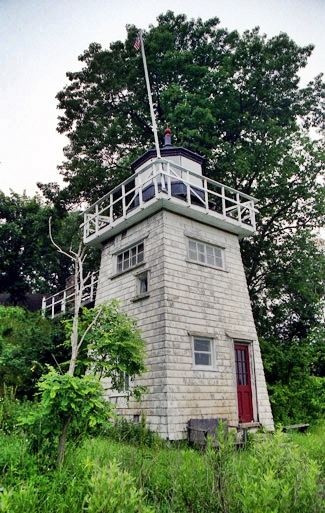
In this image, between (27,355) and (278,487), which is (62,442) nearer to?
(278,487)

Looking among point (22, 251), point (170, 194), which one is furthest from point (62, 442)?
point (22, 251)

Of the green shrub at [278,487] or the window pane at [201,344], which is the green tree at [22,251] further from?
the green shrub at [278,487]

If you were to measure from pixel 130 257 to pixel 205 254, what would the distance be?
92.9 inches

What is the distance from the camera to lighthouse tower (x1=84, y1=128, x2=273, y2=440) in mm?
9695

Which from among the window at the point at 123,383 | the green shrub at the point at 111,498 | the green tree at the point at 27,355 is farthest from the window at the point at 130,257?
the green shrub at the point at 111,498

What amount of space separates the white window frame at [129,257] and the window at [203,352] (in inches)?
110

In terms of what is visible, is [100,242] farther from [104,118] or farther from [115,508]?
[115,508]

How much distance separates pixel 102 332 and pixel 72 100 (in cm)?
1528

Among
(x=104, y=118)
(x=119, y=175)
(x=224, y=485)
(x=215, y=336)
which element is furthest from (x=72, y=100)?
(x=224, y=485)

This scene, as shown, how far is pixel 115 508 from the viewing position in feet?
10.4

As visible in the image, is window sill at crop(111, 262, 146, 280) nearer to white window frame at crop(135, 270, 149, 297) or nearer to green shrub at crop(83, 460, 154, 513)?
white window frame at crop(135, 270, 149, 297)

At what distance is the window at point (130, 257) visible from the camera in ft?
38.9

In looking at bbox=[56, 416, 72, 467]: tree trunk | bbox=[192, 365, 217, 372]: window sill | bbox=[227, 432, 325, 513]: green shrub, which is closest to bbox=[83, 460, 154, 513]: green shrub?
bbox=[227, 432, 325, 513]: green shrub

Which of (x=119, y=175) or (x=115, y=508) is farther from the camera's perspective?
(x=119, y=175)
